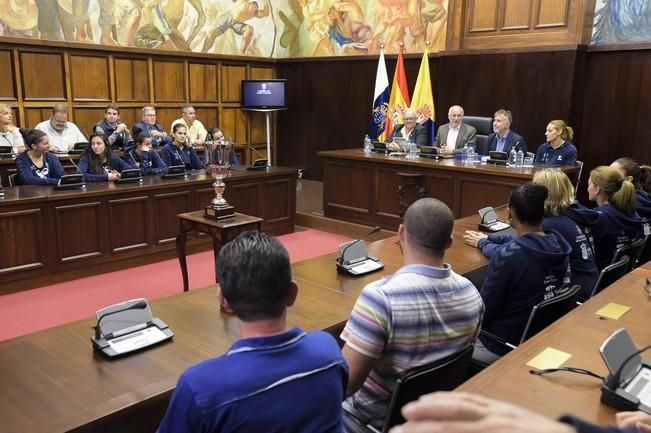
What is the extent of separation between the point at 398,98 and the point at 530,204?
6.23 metres

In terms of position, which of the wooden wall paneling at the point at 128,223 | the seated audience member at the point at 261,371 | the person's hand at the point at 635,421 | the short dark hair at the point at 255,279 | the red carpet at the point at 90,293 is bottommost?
the red carpet at the point at 90,293

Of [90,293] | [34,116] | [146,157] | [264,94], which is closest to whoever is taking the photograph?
[90,293]

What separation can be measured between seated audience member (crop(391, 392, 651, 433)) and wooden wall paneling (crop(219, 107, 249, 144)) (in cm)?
989

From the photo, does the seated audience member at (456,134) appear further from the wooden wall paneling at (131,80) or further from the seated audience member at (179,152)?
the wooden wall paneling at (131,80)

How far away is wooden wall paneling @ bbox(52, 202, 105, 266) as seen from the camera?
480 centimetres

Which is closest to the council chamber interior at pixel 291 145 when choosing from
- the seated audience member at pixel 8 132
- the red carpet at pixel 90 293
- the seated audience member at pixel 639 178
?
the red carpet at pixel 90 293

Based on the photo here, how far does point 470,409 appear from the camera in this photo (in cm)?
55

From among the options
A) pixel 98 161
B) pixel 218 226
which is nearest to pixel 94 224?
pixel 98 161

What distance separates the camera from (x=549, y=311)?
2.25 m

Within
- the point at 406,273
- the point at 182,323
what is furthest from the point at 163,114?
the point at 406,273

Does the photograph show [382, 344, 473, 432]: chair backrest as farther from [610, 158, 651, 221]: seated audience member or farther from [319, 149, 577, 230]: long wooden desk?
[319, 149, 577, 230]: long wooden desk

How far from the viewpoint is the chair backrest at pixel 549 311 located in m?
2.21

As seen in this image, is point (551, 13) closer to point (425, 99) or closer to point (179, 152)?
point (425, 99)

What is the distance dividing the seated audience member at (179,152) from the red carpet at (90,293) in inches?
53.9
